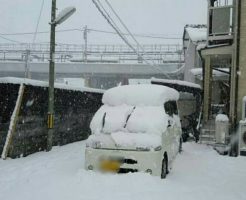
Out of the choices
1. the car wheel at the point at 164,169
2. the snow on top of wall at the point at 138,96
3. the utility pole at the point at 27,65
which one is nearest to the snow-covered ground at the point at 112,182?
the car wheel at the point at 164,169

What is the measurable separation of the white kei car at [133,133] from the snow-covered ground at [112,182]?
0.98 ft

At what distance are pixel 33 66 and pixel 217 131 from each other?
35.3m

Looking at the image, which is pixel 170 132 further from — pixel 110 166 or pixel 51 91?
pixel 51 91

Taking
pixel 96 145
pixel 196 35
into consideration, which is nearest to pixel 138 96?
pixel 96 145

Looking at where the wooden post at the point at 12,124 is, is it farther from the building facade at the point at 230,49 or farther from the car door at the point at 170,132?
the building facade at the point at 230,49

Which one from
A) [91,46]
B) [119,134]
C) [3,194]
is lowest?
[3,194]

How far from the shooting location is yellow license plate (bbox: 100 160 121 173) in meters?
7.82

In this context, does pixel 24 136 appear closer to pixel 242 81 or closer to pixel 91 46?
pixel 242 81

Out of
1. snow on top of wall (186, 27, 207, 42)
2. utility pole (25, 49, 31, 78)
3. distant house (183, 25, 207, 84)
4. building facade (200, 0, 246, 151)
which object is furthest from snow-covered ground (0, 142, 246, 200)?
utility pole (25, 49, 31, 78)

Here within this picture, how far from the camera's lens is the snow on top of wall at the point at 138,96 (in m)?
8.96

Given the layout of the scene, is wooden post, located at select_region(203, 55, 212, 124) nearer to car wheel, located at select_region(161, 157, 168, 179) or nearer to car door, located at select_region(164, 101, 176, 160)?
car door, located at select_region(164, 101, 176, 160)

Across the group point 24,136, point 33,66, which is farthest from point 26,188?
point 33,66

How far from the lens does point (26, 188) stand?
292 inches

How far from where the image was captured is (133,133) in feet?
26.8
